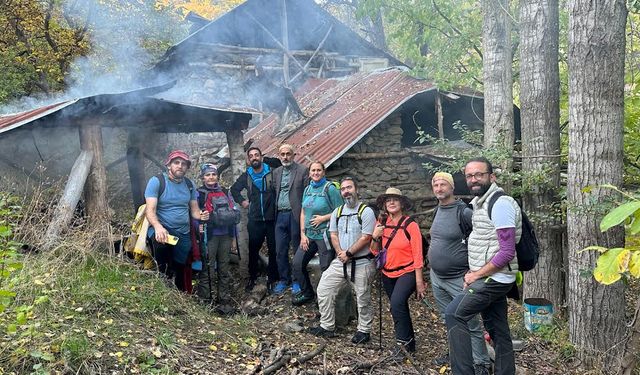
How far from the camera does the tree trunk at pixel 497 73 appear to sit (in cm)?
764

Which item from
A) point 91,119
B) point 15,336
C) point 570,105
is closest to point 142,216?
point 91,119

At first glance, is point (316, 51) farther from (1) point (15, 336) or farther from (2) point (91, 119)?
(1) point (15, 336)

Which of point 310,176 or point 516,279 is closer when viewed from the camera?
point 516,279

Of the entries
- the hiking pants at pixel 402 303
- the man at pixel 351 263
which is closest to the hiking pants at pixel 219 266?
the man at pixel 351 263

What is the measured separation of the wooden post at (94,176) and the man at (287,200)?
228 centimetres

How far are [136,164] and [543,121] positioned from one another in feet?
22.3

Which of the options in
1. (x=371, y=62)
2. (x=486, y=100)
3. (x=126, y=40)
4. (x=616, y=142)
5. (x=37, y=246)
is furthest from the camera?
(x=371, y=62)

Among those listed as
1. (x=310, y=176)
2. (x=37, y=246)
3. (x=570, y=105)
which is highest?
(x=570, y=105)

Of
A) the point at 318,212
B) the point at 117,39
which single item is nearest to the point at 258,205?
the point at 318,212

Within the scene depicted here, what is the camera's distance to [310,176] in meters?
6.38

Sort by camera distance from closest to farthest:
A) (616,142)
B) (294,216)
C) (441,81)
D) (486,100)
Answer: (616,142) → (294,216) → (486,100) → (441,81)

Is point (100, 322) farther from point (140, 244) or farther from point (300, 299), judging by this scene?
point (300, 299)

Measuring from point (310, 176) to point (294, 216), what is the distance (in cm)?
69

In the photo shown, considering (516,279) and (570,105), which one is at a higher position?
(570,105)
